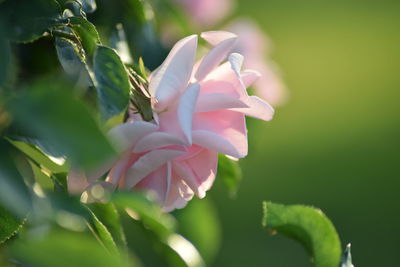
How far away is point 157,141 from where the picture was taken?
1.31 feet

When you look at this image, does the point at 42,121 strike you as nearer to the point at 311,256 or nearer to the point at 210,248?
the point at 311,256

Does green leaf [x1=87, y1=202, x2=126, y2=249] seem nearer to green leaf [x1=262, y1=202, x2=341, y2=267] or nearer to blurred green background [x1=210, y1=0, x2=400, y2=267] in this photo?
green leaf [x1=262, y1=202, x2=341, y2=267]

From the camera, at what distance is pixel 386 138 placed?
10.2ft

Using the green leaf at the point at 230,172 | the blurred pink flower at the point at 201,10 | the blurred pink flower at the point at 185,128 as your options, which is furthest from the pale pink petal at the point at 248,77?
the blurred pink flower at the point at 201,10

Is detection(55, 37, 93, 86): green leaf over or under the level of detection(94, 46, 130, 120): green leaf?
under

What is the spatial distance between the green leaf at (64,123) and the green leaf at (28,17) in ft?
0.35

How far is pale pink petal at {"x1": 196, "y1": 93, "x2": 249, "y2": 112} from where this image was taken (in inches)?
16.2

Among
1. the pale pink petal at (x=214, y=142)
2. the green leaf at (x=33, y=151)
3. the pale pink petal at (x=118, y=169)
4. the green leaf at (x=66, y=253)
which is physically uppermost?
the green leaf at (x=66, y=253)

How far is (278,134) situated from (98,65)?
2.90 meters

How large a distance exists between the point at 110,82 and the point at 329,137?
9.34ft

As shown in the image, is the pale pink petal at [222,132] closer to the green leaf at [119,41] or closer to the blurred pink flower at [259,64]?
the green leaf at [119,41]

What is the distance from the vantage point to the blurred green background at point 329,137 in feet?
7.50

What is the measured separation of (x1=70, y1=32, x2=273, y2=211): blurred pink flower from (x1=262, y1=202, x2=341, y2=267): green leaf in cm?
4

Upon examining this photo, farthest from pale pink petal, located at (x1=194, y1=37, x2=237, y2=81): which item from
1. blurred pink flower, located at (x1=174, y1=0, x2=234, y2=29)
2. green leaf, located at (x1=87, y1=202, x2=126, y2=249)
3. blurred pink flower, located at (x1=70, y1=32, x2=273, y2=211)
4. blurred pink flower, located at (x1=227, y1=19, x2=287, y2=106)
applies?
blurred pink flower, located at (x1=174, y1=0, x2=234, y2=29)
